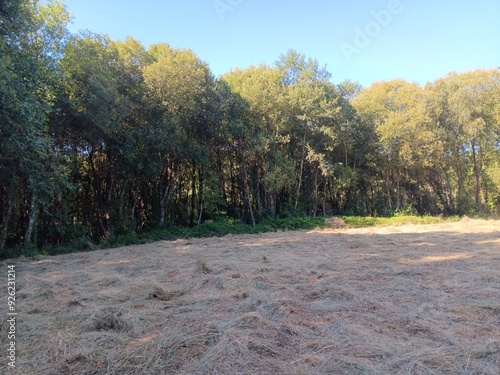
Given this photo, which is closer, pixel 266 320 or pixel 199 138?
pixel 266 320

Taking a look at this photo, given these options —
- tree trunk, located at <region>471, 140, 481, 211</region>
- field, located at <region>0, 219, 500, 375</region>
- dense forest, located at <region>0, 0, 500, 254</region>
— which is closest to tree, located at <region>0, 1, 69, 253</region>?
dense forest, located at <region>0, 0, 500, 254</region>

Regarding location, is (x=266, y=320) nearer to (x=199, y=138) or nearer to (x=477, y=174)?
(x=199, y=138)

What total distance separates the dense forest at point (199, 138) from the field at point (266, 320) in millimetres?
4099

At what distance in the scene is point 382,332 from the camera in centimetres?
240

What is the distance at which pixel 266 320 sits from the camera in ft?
8.35

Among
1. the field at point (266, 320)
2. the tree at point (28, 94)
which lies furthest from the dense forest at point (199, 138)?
the field at point (266, 320)

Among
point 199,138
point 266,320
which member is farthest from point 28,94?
point 199,138

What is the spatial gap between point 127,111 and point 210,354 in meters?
8.92

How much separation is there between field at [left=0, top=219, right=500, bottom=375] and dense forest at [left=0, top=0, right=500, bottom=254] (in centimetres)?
410

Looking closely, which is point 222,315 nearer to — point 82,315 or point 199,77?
point 82,315

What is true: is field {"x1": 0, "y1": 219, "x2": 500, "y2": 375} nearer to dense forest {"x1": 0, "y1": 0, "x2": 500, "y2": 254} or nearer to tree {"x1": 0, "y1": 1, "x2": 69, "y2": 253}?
tree {"x1": 0, "y1": 1, "x2": 69, "y2": 253}

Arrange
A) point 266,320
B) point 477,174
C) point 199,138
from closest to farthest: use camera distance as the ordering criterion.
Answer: point 266,320 → point 199,138 → point 477,174

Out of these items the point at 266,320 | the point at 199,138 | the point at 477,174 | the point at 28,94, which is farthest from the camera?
the point at 477,174

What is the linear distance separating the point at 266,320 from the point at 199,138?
37.9ft
